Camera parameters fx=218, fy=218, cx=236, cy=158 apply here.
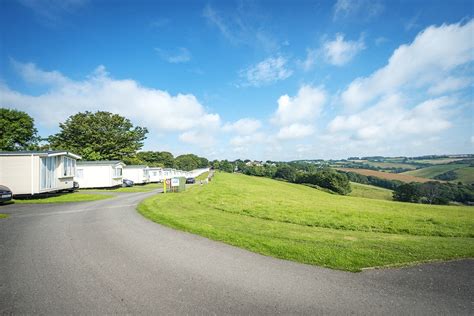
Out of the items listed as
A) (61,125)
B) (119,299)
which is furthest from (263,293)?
(61,125)

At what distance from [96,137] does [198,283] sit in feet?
178

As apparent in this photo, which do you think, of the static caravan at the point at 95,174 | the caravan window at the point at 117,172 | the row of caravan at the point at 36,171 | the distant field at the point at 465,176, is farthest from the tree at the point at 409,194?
the row of caravan at the point at 36,171

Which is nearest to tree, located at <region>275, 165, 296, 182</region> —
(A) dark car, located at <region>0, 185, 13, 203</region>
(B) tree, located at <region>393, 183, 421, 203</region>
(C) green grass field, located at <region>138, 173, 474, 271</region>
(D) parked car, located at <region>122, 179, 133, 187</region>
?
(B) tree, located at <region>393, 183, 421, 203</region>

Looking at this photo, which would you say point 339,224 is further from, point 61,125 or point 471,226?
point 61,125

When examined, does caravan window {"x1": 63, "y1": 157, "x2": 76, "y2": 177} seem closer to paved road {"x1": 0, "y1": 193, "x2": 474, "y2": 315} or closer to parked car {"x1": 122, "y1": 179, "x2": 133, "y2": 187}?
parked car {"x1": 122, "y1": 179, "x2": 133, "y2": 187}

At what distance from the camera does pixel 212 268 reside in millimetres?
5637

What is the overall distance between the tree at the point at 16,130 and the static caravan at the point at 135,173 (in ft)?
94.0

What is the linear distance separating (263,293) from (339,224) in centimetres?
778

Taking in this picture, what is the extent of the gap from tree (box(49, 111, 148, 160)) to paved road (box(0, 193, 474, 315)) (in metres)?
46.8

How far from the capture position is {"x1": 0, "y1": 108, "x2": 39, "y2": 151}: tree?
48.4 metres

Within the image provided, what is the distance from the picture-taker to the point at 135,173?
1720 inches

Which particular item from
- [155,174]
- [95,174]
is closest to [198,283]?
[95,174]

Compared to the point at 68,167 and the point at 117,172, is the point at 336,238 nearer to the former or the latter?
the point at 68,167

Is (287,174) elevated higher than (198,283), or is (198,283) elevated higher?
(198,283)
